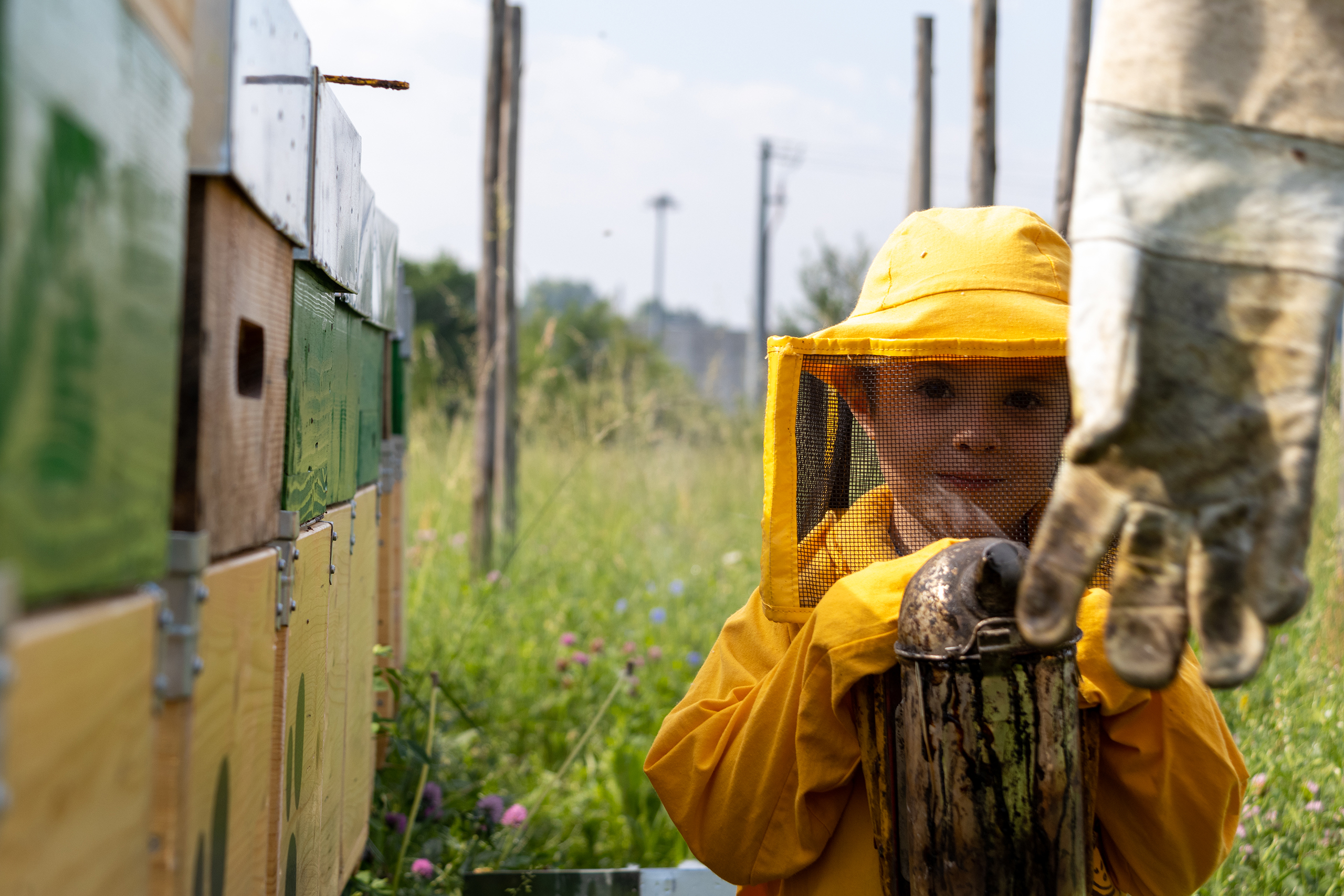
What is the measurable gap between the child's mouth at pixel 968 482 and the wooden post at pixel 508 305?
4946 millimetres

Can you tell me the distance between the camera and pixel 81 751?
2.65 ft

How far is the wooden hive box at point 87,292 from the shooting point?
0.69 metres

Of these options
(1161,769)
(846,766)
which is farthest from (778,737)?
(1161,769)

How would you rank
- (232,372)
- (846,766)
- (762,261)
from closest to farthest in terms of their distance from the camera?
(232,372), (846,766), (762,261)

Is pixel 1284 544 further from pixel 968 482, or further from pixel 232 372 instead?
→ pixel 232 372

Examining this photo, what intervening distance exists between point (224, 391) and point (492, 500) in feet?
17.8

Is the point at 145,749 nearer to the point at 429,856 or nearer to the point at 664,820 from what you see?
the point at 429,856

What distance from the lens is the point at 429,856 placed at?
3.00 metres

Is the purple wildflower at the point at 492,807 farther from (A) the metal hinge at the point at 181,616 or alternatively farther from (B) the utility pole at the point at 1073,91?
(B) the utility pole at the point at 1073,91

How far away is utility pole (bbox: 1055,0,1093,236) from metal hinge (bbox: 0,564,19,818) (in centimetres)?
515

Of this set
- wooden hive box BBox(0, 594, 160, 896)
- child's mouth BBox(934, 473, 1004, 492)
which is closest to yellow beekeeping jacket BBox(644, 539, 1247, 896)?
child's mouth BBox(934, 473, 1004, 492)

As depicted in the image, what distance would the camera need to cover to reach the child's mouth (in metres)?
1.86

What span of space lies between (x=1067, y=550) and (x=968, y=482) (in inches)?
36.5

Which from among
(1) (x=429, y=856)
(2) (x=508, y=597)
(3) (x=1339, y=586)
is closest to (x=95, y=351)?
(1) (x=429, y=856)
